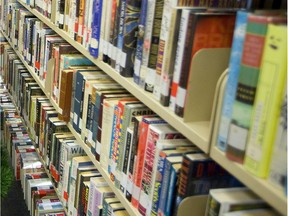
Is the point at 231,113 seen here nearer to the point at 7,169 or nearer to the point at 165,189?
the point at 165,189

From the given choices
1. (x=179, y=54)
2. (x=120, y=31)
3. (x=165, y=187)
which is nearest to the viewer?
(x=179, y=54)

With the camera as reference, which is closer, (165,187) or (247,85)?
(247,85)

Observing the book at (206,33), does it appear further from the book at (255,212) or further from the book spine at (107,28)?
the book spine at (107,28)

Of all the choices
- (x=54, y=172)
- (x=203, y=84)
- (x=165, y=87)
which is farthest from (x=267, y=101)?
(x=54, y=172)

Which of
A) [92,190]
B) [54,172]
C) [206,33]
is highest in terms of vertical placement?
[206,33]

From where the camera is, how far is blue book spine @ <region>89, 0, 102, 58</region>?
148cm

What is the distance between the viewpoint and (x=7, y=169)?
2176 millimetres

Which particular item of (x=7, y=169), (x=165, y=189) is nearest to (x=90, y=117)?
(x=165, y=189)

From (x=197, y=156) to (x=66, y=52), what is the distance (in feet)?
3.90

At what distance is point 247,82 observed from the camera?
2.48 ft

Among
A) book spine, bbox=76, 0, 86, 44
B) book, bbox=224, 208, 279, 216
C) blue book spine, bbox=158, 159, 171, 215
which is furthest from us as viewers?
book spine, bbox=76, 0, 86, 44

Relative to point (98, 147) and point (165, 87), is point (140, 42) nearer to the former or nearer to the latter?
point (165, 87)

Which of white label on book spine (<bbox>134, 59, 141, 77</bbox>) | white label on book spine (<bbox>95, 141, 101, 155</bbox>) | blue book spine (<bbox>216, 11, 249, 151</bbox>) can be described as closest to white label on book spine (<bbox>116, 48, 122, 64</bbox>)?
white label on book spine (<bbox>134, 59, 141, 77</bbox>)

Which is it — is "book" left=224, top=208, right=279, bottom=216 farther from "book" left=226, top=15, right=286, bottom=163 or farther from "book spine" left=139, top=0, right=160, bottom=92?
"book spine" left=139, top=0, right=160, bottom=92
